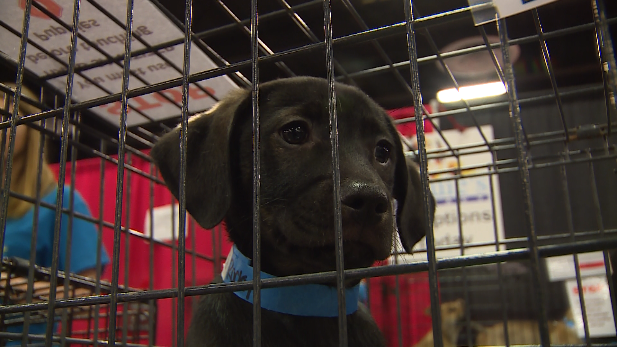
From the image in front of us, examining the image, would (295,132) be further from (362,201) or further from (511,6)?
(511,6)

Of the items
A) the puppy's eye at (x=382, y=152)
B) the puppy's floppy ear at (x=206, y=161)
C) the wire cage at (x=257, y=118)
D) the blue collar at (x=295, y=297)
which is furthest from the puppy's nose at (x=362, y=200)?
the puppy's eye at (x=382, y=152)

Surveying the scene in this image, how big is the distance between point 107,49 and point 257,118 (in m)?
0.92

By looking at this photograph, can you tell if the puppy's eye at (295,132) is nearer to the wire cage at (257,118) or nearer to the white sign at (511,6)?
the wire cage at (257,118)

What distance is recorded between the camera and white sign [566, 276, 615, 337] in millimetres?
3279

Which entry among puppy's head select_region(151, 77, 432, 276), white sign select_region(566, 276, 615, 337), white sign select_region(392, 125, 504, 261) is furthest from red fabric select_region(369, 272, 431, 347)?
puppy's head select_region(151, 77, 432, 276)

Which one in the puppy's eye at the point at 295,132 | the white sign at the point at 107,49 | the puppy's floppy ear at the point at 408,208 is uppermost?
the white sign at the point at 107,49

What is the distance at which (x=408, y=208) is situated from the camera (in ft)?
4.96

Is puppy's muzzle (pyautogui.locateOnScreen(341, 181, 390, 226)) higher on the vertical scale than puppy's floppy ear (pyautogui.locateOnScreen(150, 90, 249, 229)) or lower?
lower

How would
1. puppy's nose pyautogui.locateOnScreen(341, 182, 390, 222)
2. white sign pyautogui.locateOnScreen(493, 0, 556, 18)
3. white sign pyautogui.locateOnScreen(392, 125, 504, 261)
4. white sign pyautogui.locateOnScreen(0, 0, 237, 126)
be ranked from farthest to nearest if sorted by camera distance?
white sign pyautogui.locateOnScreen(392, 125, 504, 261), white sign pyautogui.locateOnScreen(0, 0, 237, 126), puppy's nose pyautogui.locateOnScreen(341, 182, 390, 222), white sign pyautogui.locateOnScreen(493, 0, 556, 18)

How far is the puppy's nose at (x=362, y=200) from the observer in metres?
0.89

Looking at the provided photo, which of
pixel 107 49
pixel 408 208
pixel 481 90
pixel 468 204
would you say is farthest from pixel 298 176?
→ pixel 468 204

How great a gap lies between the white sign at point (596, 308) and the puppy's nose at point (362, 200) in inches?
113

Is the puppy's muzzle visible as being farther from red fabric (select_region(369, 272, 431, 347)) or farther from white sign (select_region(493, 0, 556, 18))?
red fabric (select_region(369, 272, 431, 347))

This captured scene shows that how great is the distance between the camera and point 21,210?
7.00ft
